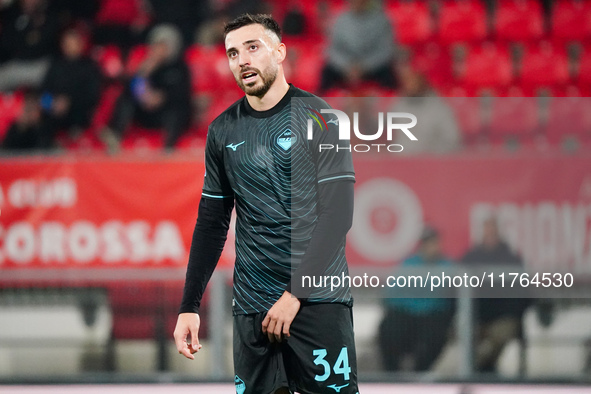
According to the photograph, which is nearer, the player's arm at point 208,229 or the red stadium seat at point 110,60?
the player's arm at point 208,229

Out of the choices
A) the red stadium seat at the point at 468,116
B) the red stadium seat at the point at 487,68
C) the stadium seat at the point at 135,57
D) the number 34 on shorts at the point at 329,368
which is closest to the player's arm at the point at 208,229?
the number 34 on shorts at the point at 329,368

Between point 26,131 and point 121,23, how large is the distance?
9.17 ft

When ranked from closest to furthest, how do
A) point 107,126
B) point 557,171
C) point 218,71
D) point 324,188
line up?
point 324,188 < point 557,171 < point 107,126 < point 218,71

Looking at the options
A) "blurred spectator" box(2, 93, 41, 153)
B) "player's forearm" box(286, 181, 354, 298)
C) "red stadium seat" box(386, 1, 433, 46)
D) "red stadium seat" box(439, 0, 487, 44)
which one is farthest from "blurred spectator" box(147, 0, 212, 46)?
"player's forearm" box(286, 181, 354, 298)

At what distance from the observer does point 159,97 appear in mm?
7531

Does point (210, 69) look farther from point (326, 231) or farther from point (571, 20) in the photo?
point (326, 231)

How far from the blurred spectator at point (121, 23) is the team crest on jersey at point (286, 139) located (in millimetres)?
6393

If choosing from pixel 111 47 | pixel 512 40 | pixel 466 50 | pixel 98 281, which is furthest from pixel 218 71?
pixel 98 281

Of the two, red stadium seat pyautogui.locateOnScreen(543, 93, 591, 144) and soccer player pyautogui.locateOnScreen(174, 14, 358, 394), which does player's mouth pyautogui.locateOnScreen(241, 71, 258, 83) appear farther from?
red stadium seat pyautogui.locateOnScreen(543, 93, 591, 144)

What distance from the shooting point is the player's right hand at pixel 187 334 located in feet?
9.16

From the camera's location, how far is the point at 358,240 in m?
5.27

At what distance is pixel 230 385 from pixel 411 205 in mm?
1720

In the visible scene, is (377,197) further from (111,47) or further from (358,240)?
(111,47)

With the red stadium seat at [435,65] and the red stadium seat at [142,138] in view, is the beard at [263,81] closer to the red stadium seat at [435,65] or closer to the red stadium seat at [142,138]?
the red stadium seat at [142,138]
